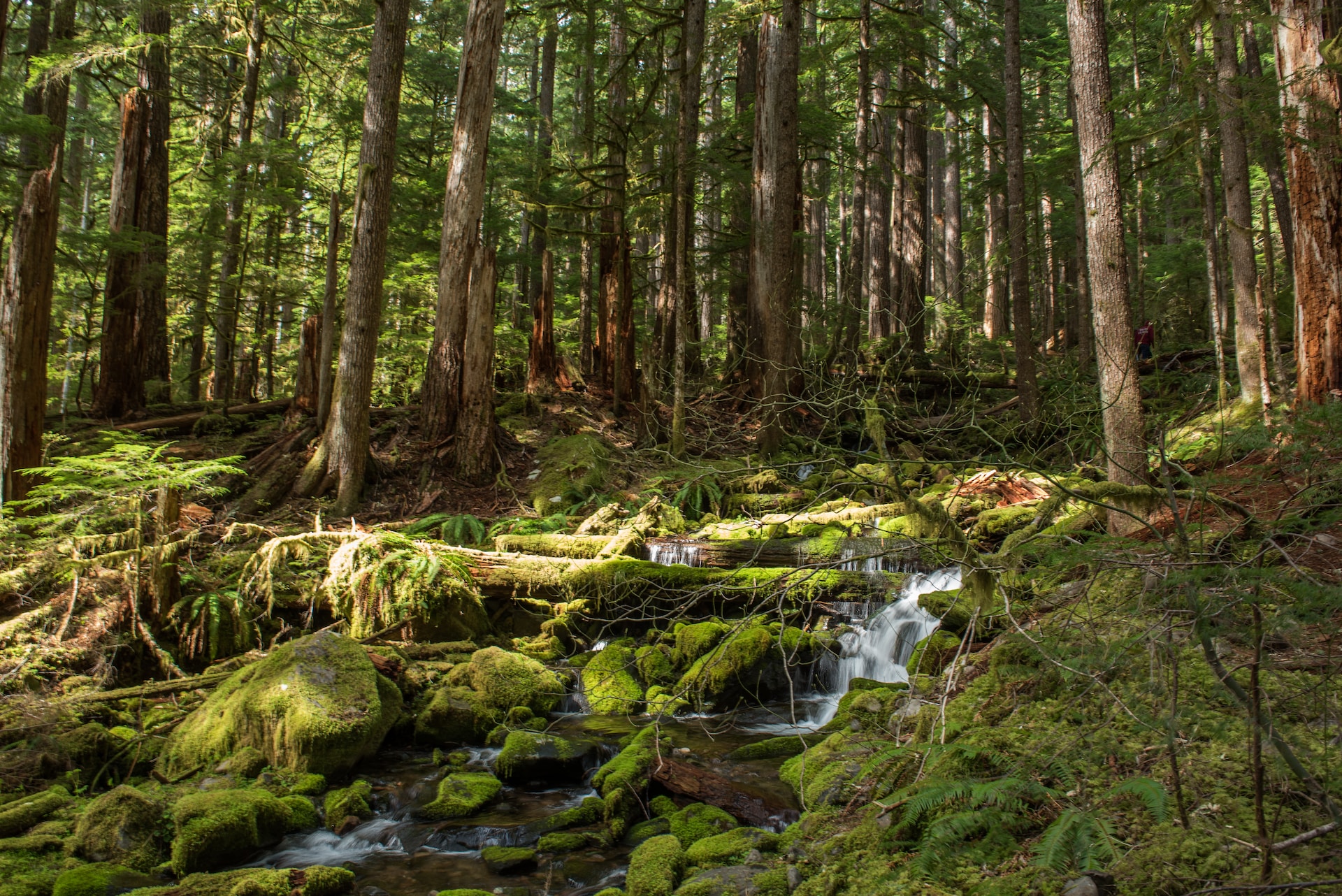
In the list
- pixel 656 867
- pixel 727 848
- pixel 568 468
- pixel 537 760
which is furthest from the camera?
pixel 568 468

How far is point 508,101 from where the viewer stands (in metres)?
21.1

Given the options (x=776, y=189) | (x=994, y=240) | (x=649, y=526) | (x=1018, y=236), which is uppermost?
(x=994, y=240)

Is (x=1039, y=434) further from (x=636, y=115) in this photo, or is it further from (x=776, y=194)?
(x=636, y=115)

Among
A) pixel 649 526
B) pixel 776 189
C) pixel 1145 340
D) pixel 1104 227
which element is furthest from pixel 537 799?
pixel 1145 340

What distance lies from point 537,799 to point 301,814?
5.34 ft

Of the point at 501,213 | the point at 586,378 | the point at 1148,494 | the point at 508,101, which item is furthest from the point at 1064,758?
the point at 508,101

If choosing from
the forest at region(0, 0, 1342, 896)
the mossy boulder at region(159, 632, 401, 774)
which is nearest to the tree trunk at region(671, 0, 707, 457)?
the forest at region(0, 0, 1342, 896)

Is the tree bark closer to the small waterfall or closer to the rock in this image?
the small waterfall

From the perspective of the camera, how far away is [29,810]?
482 centimetres

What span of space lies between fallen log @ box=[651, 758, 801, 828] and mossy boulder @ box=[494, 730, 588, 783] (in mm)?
845

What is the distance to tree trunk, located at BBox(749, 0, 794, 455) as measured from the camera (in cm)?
1315

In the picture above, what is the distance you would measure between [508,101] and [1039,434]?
53.1 feet

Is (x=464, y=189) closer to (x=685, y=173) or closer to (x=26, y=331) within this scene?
(x=685, y=173)

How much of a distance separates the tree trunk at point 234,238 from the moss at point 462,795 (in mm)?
9700
